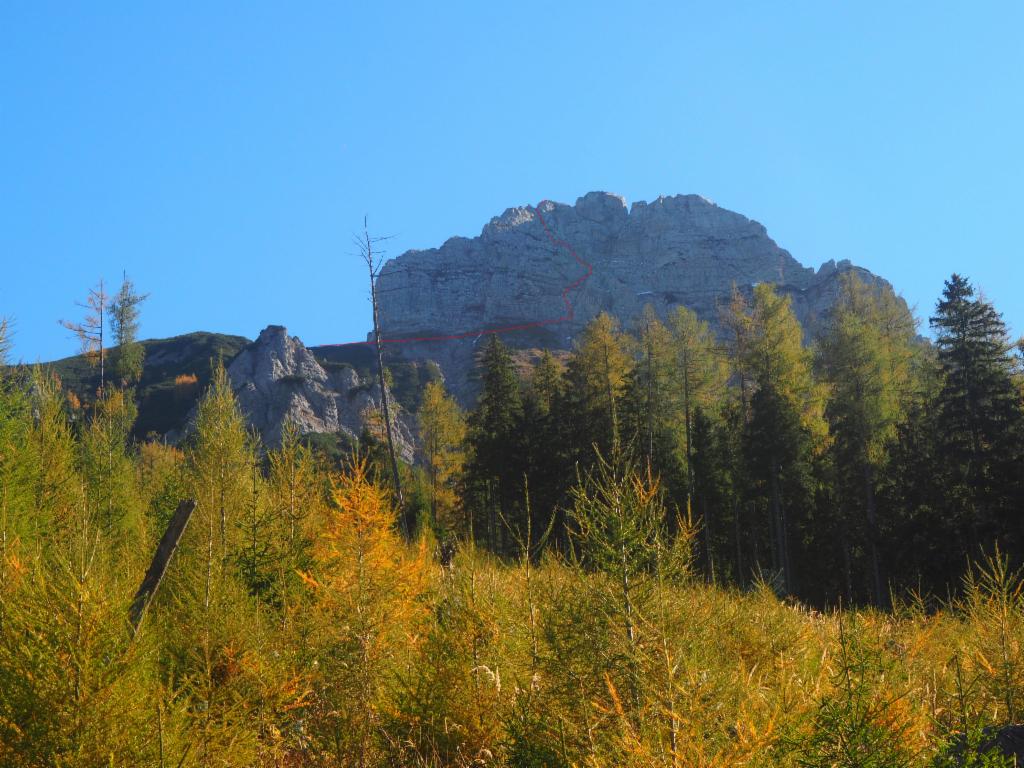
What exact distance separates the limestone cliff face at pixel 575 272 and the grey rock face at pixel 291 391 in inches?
1829

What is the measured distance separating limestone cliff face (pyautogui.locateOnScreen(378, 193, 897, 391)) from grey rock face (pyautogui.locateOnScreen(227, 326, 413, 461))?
152ft

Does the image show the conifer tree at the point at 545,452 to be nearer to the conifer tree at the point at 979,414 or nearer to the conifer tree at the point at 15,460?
the conifer tree at the point at 979,414

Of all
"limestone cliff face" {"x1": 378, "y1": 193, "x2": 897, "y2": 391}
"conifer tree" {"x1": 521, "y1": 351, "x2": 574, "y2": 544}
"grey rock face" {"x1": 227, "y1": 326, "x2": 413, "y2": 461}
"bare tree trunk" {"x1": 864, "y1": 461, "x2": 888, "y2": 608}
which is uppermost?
"limestone cliff face" {"x1": 378, "y1": 193, "x2": 897, "y2": 391}

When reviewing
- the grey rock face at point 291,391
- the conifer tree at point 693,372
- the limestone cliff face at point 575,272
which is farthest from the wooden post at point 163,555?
the limestone cliff face at point 575,272

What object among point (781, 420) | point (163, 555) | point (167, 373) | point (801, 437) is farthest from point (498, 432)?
point (167, 373)

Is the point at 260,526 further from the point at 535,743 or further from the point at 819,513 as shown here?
the point at 819,513

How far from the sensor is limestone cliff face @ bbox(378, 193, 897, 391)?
163 m

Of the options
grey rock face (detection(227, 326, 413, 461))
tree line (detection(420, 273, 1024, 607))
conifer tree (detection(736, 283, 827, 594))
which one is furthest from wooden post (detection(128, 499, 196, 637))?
grey rock face (detection(227, 326, 413, 461))

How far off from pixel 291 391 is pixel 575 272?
96.6 metres

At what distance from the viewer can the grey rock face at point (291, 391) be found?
9362cm

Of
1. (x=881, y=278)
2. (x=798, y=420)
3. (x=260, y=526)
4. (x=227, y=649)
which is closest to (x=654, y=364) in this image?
(x=798, y=420)

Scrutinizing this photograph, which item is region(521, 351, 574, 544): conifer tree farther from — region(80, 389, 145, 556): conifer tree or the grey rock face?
the grey rock face

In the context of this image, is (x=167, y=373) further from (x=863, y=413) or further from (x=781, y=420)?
(x=863, y=413)

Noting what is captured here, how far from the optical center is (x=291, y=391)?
316 feet
